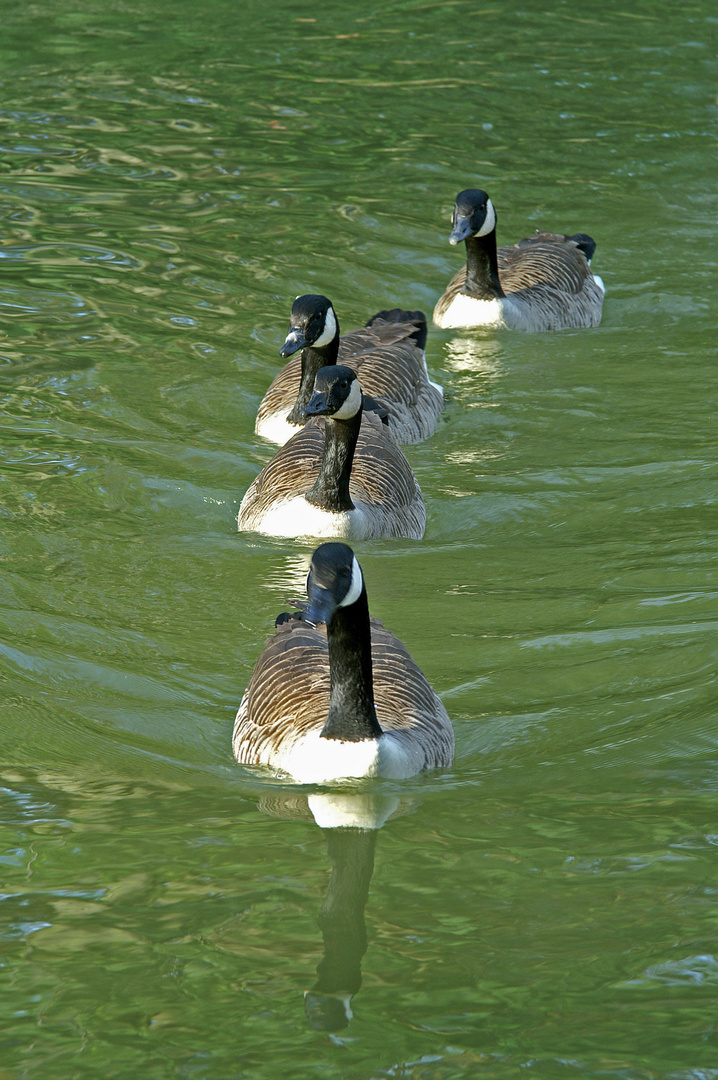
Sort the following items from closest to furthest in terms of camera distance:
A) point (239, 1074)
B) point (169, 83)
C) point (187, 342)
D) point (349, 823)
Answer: point (239, 1074) < point (349, 823) < point (187, 342) < point (169, 83)

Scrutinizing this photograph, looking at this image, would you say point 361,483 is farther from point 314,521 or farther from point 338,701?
point 338,701

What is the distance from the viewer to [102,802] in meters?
6.69

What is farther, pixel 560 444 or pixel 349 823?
pixel 560 444

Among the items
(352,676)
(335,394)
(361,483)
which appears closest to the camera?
(352,676)

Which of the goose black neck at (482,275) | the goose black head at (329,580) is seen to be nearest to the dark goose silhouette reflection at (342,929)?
the goose black head at (329,580)

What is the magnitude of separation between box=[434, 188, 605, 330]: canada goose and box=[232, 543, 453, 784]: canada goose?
7.90 meters

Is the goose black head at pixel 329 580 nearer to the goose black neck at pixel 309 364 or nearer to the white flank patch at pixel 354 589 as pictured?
the white flank patch at pixel 354 589

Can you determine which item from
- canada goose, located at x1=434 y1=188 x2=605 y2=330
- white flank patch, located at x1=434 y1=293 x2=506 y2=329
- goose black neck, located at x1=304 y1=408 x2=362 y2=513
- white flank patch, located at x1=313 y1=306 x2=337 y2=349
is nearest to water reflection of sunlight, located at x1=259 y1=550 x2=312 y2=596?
goose black neck, located at x1=304 y1=408 x2=362 y2=513

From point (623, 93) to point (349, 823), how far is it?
58.0 ft

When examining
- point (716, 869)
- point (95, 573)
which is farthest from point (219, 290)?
point (716, 869)

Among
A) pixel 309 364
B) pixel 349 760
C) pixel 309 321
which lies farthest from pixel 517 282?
pixel 349 760

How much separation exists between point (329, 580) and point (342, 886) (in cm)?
129

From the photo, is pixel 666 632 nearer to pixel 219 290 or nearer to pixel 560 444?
pixel 560 444

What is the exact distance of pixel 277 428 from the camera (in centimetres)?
1228
